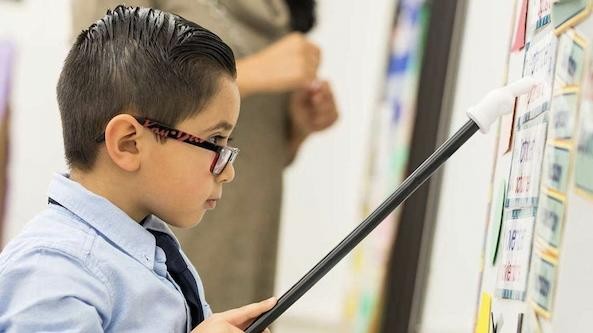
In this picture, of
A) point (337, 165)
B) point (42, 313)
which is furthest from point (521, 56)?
point (337, 165)

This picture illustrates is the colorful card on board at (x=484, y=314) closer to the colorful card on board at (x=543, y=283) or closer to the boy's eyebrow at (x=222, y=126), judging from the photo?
the colorful card on board at (x=543, y=283)

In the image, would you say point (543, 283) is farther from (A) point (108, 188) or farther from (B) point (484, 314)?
(A) point (108, 188)

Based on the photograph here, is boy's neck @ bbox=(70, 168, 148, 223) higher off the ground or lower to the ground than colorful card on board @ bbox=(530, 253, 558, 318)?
higher

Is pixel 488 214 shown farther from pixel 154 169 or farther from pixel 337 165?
pixel 337 165

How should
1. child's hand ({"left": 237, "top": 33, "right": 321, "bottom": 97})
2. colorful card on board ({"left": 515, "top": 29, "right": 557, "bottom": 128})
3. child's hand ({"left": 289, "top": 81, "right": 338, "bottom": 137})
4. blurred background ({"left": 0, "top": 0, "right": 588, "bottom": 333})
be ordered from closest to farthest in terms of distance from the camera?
colorful card on board ({"left": 515, "top": 29, "right": 557, "bottom": 128}) < child's hand ({"left": 237, "top": 33, "right": 321, "bottom": 97}) < child's hand ({"left": 289, "top": 81, "right": 338, "bottom": 137}) < blurred background ({"left": 0, "top": 0, "right": 588, "bottom": 333})

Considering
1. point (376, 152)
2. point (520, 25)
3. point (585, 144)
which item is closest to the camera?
point (585, 144)

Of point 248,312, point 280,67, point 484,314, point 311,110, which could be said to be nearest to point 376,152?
point 311,110

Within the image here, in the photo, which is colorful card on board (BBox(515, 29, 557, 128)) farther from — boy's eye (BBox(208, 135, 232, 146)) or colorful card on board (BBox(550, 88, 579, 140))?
boy's eye (BBox(208, 135, 232, 146))

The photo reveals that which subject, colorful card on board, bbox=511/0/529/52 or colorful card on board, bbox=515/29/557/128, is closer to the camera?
colorful card on board, bbox=515/29/557/128

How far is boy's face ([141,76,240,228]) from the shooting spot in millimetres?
740

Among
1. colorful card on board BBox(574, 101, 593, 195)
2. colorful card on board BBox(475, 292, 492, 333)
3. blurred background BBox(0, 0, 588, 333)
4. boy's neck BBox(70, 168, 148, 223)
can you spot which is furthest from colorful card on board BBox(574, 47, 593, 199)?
blurred background BBox(0, 0, 588, 333)

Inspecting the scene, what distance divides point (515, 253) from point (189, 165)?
261 mm

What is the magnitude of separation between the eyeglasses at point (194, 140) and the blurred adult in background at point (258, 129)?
0.39 meters

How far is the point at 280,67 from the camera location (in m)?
1.19
